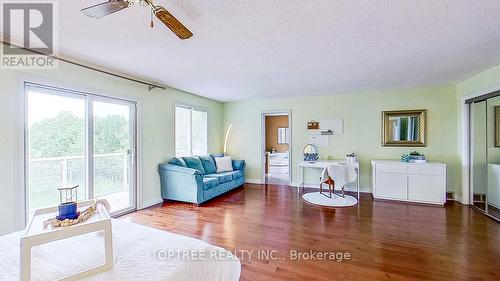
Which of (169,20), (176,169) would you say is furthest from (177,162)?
(169,20)

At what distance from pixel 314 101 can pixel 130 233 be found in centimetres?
500

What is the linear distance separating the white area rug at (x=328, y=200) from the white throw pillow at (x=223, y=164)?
190 cm

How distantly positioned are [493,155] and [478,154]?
0.32 metres

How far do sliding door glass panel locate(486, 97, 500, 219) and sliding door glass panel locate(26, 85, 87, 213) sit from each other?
6163 mm

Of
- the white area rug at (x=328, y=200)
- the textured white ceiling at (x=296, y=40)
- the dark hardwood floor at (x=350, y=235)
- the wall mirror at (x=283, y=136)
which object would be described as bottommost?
the dark hardwood floor at (x=350, y=235)

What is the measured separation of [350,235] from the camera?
287cm

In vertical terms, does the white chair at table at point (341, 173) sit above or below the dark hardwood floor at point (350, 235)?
above

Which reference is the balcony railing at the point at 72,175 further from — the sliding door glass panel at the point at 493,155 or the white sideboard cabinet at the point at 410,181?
the sliding door glass panel at the point at 493,155

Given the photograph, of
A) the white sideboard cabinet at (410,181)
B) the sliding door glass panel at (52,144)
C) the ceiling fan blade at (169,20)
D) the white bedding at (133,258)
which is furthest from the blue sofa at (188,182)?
the white sideboard cabinet at (410,181)

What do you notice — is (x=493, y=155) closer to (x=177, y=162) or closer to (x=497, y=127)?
(x=497, y=127)

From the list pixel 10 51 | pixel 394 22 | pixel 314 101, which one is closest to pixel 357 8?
pixel 394 22

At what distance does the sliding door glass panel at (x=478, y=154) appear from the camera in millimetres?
3777

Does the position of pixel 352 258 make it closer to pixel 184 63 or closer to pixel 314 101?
pixel 184 63

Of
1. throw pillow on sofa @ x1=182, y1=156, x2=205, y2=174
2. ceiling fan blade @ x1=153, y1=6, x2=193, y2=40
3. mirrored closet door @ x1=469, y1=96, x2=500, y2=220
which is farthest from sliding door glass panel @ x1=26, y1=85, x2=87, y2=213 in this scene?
mirrored closet door @ x1=469, y1=96, x2=500, y2=220
